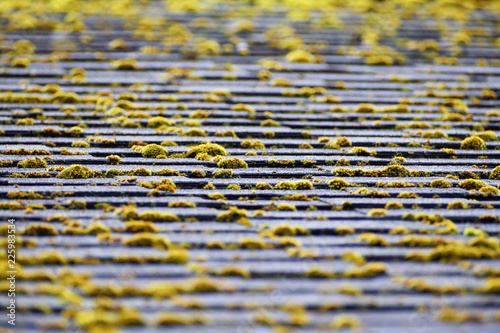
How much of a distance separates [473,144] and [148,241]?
275 cm

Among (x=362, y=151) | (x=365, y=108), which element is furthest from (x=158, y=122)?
(x=365, y=108)

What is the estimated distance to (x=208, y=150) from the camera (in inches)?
137

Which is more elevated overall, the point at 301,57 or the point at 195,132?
the point at 301,57

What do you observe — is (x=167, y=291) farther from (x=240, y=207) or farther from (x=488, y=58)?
(x=488, y=58)

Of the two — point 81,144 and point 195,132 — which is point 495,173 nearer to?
point 195,132

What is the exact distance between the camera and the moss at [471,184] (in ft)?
10.3

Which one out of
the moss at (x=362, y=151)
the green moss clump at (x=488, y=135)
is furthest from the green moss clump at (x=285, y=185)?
the green moss clump at (x=488, y=135)

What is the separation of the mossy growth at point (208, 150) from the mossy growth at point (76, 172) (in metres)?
0.74

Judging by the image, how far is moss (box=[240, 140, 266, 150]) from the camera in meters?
3.60

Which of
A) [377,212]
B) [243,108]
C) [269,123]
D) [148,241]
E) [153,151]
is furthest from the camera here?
[243,108]

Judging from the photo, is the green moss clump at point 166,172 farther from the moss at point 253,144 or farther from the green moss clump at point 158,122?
the green moss clump at point 158,122

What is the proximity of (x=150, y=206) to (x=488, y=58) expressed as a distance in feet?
14.3

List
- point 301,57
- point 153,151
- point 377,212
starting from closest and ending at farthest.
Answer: point 377,212, point 153,151, point 301,57

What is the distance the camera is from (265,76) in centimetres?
474
